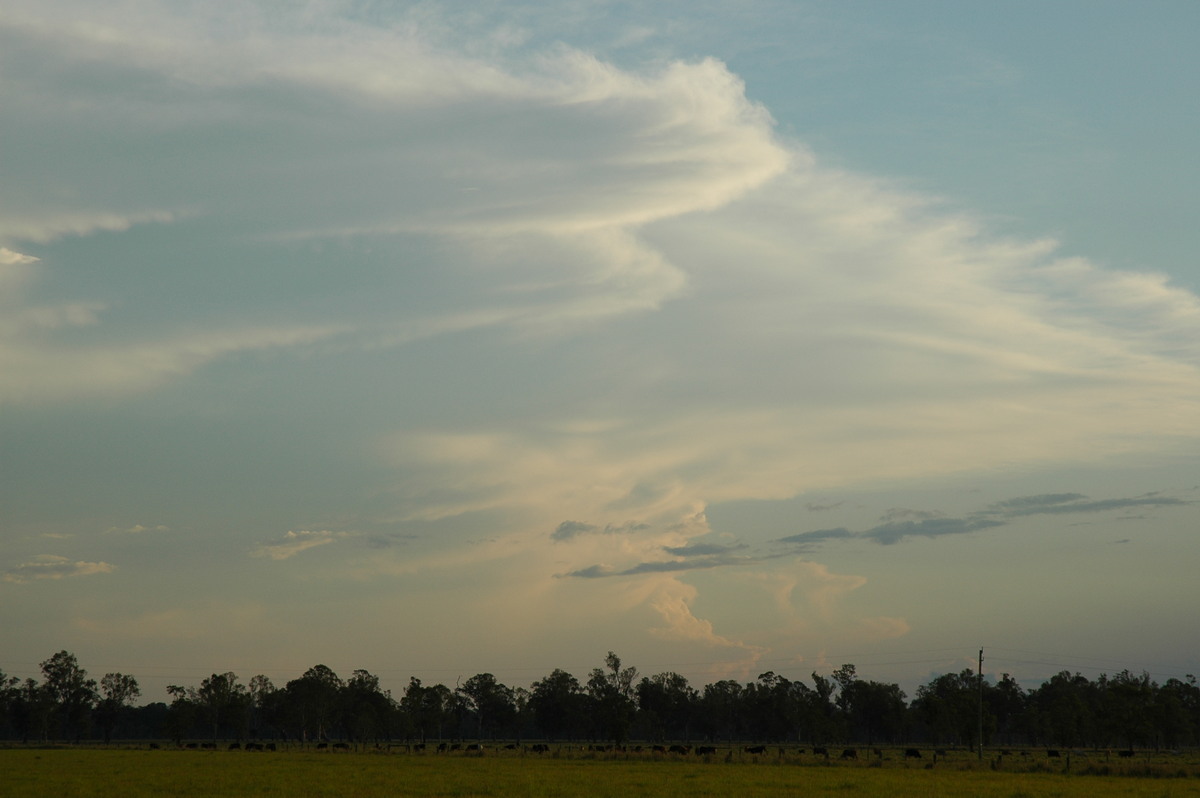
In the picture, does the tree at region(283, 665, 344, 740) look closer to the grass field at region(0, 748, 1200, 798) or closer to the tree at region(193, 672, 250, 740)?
the tree at region(193, 672, 250, 740)

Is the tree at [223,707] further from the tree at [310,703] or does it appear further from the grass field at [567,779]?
the grass field at [567,779]

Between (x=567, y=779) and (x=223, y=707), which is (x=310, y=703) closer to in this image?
(x=223, y=707)

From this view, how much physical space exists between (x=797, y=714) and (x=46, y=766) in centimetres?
14627

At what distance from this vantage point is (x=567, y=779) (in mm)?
58375

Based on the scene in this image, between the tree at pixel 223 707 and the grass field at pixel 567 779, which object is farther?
the tree at pixel 223 707

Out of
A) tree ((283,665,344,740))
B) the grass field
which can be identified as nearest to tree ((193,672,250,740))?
tree ((283,665,344,740))

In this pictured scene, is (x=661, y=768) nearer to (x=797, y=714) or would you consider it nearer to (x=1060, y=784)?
(x=1060, y=784)

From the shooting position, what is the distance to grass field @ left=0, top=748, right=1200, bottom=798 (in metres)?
51.2

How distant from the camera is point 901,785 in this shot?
57.2 meters

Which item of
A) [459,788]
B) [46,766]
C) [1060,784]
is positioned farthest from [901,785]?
[46,766]

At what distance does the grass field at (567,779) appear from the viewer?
51.2 meters

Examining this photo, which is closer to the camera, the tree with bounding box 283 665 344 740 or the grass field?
the grass field

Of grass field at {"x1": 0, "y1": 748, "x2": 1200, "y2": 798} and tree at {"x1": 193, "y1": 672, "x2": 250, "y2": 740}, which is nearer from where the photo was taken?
grass field at {"x1": 0, "y1": 748, "x2": 1200, "y2": 798}

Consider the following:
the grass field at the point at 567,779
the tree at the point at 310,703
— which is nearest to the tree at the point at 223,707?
the tree at the point at 310,703
